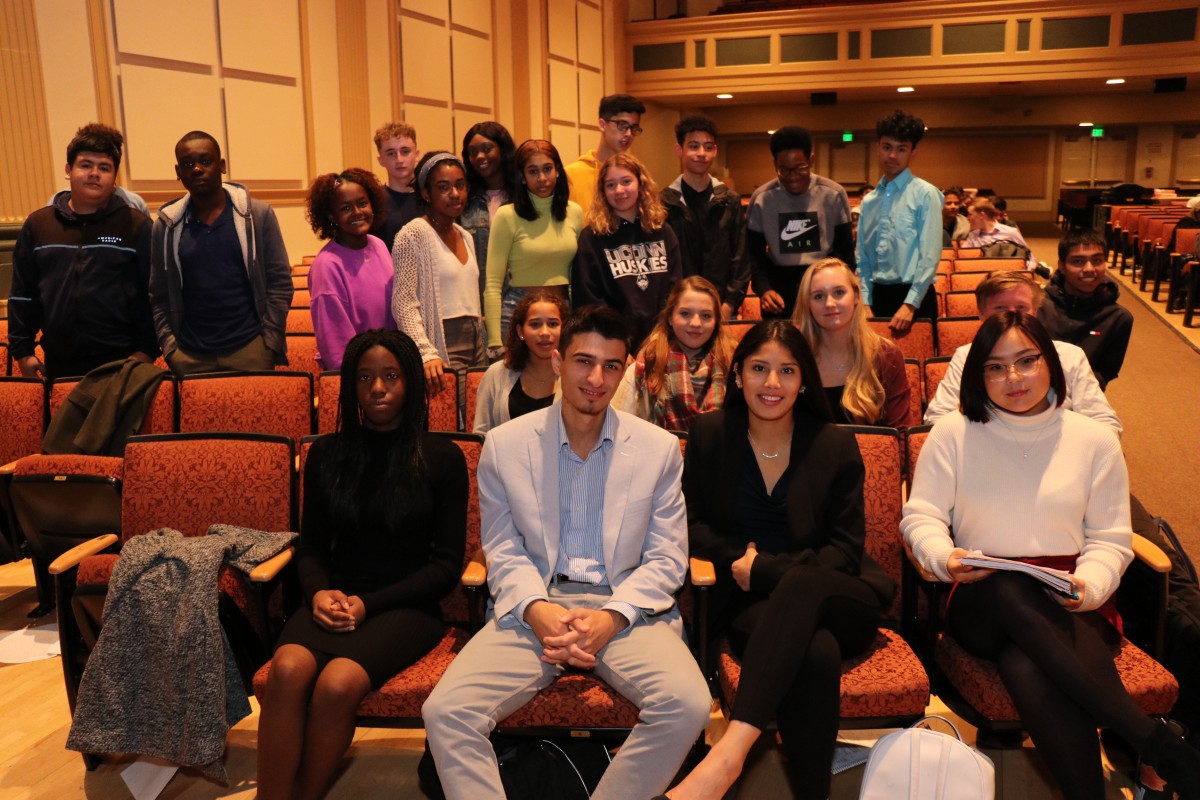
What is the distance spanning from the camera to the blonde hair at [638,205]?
3.58 meters

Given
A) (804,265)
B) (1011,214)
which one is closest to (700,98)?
(1011,214)

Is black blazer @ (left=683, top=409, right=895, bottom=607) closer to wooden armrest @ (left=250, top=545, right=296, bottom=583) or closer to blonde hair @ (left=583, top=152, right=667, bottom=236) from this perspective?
wooden armrest @ (left=250, top=545, right=296, bottom=583)

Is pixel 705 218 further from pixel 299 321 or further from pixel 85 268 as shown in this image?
pixel 85 268

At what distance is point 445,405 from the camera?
336 centimetres

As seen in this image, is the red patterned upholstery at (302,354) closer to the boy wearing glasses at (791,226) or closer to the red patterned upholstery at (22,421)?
the red patterned upholstery at (22,421)

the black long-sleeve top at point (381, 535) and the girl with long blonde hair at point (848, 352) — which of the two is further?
Answer: the girl with long blonde hair at point (848, 352)

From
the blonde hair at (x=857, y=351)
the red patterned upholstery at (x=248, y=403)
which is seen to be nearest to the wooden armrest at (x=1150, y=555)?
the blonde hair at (x=857, y=351)

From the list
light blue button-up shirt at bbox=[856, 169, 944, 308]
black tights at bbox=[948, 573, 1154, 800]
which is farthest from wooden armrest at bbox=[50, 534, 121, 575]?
light blue button-up shirt at bbox=[856, 169, 944, 308]

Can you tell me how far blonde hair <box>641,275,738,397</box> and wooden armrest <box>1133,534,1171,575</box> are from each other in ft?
3.92

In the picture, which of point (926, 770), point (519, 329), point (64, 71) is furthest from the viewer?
point (64, 71)

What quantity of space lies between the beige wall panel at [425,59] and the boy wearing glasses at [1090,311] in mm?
6567

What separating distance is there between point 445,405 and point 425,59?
257 inches

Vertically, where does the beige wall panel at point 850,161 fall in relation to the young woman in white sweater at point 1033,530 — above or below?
above

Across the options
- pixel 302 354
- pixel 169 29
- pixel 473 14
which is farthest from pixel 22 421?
pixel 473 14
